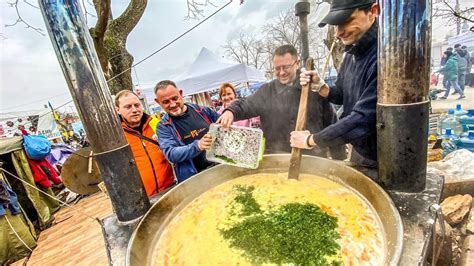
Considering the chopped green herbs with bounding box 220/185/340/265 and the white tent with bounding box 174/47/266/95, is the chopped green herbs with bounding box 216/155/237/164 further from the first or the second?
the white tent with bounding box 174/47/266/95

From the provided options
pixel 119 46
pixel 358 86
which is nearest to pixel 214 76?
pixel 119 46

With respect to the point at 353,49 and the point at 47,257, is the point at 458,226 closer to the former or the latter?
the point at 353,49

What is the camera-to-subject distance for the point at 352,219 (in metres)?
1.43

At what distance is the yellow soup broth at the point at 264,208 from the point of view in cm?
127

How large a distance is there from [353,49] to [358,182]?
882 millimetres

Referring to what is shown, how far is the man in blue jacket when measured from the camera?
217cm

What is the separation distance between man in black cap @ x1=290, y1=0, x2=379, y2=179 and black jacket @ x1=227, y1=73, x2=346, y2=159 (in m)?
0.76

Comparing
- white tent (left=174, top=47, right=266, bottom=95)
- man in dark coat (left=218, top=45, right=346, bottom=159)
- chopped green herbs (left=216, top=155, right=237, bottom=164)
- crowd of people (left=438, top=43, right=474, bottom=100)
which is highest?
white tent (left=174, top=47, right=266, bottom=95)

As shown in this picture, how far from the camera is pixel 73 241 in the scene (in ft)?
14.7

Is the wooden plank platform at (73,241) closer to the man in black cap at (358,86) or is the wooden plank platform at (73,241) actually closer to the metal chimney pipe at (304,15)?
the man in black cap at (358,86)

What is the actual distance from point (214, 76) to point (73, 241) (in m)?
6.05

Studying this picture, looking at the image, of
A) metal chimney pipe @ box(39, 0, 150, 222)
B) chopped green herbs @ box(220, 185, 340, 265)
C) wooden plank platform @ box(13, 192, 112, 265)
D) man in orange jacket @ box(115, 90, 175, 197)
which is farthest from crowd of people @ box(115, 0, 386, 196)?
wooden plank platform @ box(13, 192, 112, 265)

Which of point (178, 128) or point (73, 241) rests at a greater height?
point (178, 128)

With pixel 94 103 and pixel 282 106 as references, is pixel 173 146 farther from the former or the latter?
pixel 282 106
